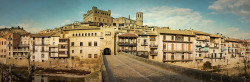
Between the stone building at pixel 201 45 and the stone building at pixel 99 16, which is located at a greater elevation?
the stone building at pixel 99 16

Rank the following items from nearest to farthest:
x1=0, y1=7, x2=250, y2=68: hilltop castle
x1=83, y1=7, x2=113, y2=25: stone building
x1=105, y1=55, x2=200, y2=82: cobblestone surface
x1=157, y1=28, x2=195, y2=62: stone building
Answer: x1=105, y1=55, x2=200, y2=82: cobblestone surface, x1=0, y1=7, x2=250, y2=68: hilltop castle, x1=157, y1=28, x2=195, y2=62: stone building, x1=83, y1=7, x2=113, y2=25: stone building

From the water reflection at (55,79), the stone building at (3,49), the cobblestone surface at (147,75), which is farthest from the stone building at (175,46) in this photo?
the stone building at (3,49)

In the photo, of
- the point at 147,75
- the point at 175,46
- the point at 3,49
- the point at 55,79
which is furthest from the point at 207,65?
the point at 3,49

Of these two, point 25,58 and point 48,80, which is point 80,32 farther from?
point 25,58

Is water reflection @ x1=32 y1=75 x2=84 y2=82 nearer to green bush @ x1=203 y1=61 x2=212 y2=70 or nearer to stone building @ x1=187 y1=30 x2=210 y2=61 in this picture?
stone building @ x1=187 y1=30 x2=210 y2=61

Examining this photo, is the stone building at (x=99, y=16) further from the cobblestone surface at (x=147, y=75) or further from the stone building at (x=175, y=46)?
the cobblestone surface at (x=147, y=75)

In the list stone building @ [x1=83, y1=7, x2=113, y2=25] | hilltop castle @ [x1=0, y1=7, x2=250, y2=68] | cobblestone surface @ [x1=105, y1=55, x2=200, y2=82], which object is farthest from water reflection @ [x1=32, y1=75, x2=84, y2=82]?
stone building @ [x1=83, y1=7, x2=113, y2=25]

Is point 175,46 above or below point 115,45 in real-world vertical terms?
below

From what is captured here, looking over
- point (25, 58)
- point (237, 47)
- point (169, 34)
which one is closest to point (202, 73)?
point (169, 34)

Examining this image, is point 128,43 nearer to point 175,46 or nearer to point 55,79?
point 175,46

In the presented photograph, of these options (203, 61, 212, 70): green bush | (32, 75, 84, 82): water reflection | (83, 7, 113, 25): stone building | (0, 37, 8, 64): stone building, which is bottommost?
(32, 75, 84, 82): water reflection

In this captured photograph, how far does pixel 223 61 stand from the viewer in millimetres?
54531

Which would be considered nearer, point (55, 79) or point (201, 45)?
point (55, 79)

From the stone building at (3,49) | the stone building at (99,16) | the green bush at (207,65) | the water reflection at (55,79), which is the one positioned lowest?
the water reflection at (55,79)
